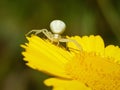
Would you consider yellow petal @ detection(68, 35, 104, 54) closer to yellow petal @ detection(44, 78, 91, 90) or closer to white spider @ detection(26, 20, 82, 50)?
white spider @ detection(26, 20, 82, 50)

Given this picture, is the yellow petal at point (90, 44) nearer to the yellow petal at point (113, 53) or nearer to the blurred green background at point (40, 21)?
the yellow petal at point (113, 53)

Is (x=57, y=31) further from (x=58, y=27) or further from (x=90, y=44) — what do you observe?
(x=90, y=44)

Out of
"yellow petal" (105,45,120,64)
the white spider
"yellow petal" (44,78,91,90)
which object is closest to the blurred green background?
"yellow petal" (105,45,120,64)

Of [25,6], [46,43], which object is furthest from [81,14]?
[46,43]

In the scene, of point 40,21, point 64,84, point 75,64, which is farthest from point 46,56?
point 40,21

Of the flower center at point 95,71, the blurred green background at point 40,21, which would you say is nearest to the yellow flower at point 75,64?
the flower center at point 95,71

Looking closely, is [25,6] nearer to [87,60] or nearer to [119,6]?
[119,6]
